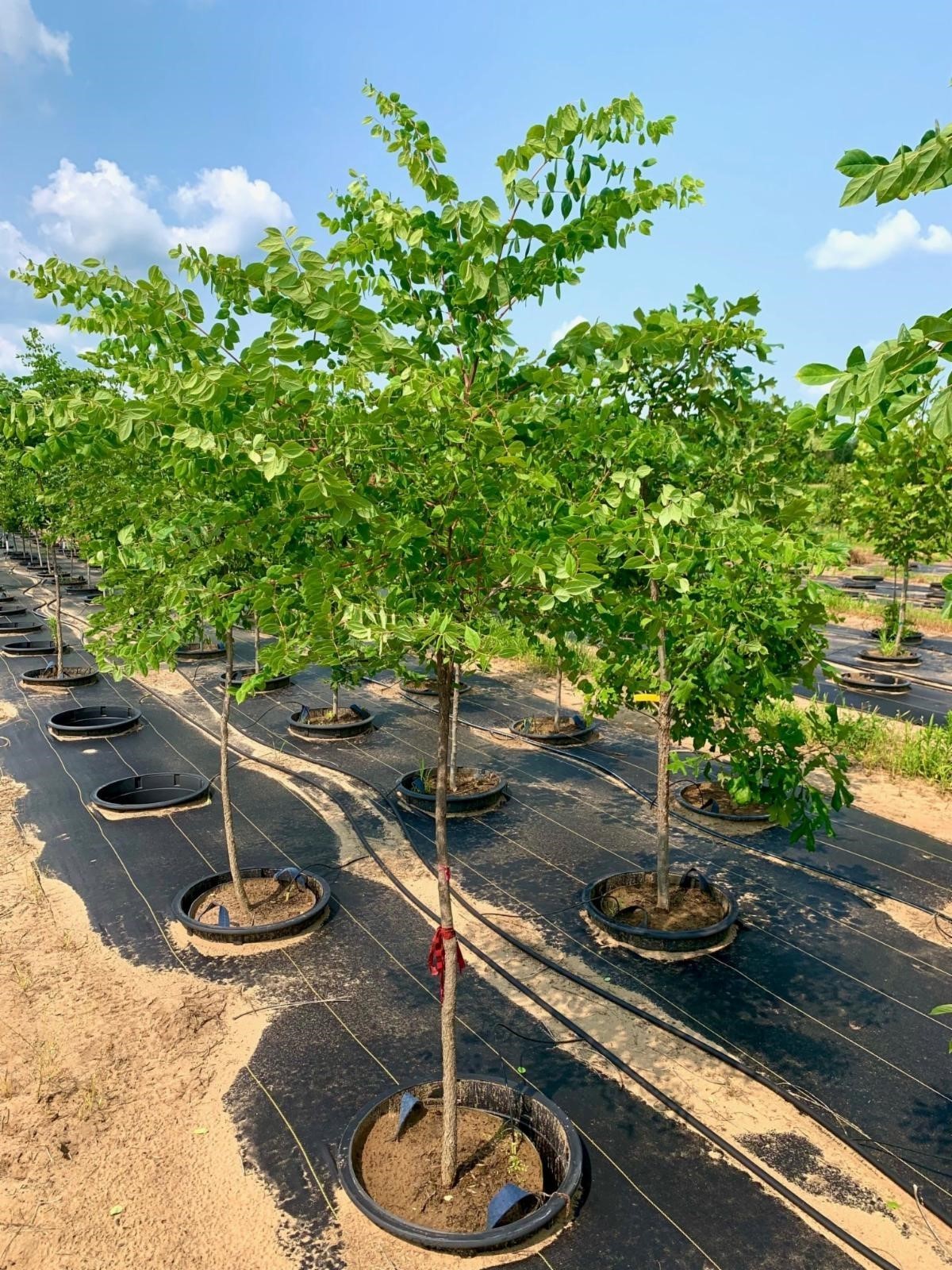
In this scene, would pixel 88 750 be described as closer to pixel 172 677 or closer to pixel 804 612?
pixel 172 677

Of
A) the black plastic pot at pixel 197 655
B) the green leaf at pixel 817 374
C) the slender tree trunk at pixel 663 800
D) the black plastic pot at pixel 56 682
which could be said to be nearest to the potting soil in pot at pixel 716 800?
the slender tree trunk at pixel 663 800

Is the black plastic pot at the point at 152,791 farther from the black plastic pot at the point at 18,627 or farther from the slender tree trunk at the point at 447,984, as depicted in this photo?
the black plastic pot at the point at 18,627

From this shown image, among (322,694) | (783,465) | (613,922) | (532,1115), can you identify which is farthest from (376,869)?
(322,694)

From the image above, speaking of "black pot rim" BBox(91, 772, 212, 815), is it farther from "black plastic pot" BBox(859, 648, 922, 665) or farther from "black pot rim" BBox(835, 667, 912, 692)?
"black plastic pot" BBox(859, 648, 922, 665)

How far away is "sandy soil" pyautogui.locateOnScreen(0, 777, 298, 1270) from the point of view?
3363 millimetres

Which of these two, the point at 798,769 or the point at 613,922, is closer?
the point at 798,769

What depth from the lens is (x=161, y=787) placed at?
8.71m

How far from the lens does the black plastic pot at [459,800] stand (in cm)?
819

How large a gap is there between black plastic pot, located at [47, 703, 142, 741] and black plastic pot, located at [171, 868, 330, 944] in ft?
16.2

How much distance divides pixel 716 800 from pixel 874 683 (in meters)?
6.86

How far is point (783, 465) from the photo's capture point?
5.64 m

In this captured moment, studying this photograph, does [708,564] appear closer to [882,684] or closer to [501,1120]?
[501,1120]

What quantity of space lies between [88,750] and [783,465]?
8.65 meters

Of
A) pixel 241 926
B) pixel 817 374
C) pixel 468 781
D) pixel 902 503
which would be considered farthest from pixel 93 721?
pixel 902 503
